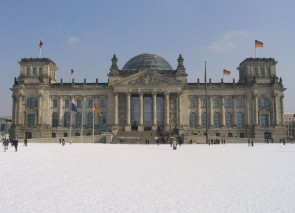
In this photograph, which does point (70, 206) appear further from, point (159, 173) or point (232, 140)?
point (232, 140)

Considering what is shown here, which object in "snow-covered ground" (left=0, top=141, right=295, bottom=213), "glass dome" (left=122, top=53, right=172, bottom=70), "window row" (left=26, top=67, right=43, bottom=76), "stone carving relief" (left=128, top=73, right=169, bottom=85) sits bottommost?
"snow-covered ground" (left=0, top=141, right=295, bottom=213)

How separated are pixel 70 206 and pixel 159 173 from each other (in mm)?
8442

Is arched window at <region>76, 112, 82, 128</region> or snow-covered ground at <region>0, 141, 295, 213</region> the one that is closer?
snow-covered ground at <region>0, 141, 295, 213</region>

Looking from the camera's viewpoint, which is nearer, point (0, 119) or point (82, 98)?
point (82, 98)

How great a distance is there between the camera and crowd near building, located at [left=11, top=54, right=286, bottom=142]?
295ft

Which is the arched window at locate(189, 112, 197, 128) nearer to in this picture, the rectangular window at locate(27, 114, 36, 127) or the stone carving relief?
the stone carving relief

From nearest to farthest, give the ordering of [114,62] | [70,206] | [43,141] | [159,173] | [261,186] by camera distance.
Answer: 1. [70,206]
2. [261,186]
3. [159,173]
4. [43,141]
5. [114,62]

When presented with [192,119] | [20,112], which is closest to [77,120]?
[20,112]

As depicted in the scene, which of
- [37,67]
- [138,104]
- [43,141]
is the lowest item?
[43,141]

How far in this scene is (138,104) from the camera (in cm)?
9231

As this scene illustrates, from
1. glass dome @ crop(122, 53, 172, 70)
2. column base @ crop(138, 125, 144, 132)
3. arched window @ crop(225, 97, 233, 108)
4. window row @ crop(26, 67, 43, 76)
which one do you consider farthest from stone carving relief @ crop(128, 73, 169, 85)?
window row @ crop(26, 67, 43, 76)

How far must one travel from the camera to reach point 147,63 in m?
102

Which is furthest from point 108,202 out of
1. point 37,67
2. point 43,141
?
point 37,67

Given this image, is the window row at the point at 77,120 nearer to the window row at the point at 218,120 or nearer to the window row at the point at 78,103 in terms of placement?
the window row at the point at 78,103
